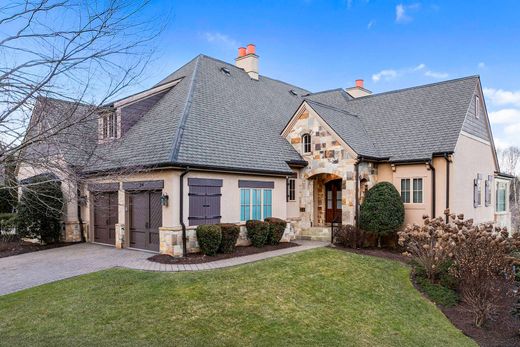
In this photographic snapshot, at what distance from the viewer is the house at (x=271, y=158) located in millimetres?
13016

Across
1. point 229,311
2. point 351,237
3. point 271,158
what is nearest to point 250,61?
point 271,158

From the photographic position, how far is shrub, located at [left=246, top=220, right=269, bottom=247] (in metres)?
14.0

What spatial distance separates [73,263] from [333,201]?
1167cm

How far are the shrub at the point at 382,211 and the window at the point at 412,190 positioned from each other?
1088 millimetres

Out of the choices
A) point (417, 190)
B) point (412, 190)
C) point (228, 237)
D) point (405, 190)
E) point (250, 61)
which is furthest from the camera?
point (250, 61)

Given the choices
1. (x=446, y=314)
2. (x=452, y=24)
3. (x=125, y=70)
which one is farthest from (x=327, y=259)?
(x=452, y=24)

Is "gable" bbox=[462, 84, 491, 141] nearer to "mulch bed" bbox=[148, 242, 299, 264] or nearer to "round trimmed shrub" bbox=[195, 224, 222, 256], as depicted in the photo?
"mulch bed" bbox=[148, 242, 299, 264]

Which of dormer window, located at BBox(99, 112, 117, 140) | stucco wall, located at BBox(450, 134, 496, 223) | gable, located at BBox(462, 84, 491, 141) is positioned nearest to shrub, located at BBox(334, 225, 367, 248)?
stucco wall, located at BBox(450, 134, 496, 223)

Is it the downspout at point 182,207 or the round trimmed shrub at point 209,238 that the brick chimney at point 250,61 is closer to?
the downspout at point 182,207

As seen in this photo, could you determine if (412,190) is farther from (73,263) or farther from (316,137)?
(73,263)

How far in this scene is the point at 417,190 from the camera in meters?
16.0

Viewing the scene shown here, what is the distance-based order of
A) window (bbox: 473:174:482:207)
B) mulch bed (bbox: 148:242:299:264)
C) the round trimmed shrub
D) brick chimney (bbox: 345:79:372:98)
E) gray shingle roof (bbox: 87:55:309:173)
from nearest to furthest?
mulch bed (bbox: 148:242:299:264) → the round trimmed shrub → gray shingle roof (bbox: 87:55:309:173) → window (bbox: 473:174:482:207) → brick chimney (bbox: 345:79:372:98)

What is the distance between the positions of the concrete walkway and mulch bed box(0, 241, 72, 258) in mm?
693

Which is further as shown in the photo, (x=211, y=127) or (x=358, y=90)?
(x=358, y=90)
